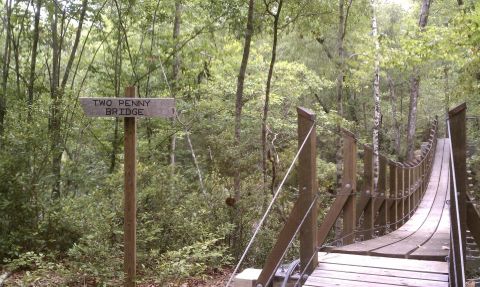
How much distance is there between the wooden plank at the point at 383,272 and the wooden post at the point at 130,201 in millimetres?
1700

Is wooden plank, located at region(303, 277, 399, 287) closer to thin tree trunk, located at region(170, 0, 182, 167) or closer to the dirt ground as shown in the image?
the dirt ground

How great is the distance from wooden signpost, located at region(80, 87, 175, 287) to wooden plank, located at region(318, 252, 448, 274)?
178 cm

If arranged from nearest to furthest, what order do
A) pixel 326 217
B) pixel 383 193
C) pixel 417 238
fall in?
pixel 326 217, pixel 417 238, pixel 383 193

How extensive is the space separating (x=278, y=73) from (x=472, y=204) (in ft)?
38.8

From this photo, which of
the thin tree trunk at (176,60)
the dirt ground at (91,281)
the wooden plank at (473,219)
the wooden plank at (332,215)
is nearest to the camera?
the wooden plank at (473,219)

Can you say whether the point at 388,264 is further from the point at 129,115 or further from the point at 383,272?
the point at 129,115

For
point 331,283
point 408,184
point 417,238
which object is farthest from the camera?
point 408,184

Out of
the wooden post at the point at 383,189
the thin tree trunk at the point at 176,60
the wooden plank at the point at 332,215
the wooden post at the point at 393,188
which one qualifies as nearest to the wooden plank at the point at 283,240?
the wooden plank at the point at 332,215

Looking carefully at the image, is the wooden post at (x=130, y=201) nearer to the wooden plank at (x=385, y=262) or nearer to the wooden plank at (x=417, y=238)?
the wooden plank at (x=385, y=262)

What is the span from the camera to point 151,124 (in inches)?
391

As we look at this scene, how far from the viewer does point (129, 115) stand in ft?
14.1

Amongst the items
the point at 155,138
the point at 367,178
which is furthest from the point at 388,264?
the point at 155,138

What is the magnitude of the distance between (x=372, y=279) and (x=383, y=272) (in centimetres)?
21

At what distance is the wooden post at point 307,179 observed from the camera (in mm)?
3811
